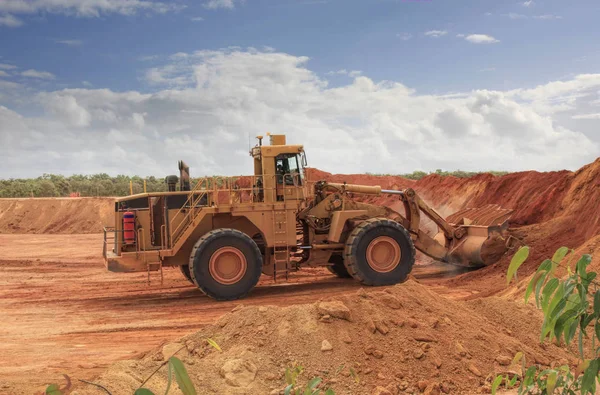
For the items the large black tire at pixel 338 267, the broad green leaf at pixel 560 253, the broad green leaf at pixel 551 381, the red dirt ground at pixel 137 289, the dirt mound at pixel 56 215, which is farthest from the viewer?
the dirt mound at pixel 56 215

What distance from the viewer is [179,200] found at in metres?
14.3

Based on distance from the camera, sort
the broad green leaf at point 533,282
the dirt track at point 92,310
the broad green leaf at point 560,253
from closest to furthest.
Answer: the broad green leaf at point 560,253 → the broad green leaf at point 533,282 → the dirt track at point 92,310

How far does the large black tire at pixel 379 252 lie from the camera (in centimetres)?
1454

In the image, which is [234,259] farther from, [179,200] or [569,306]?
[569,306]

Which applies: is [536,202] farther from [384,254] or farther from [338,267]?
[384,254]

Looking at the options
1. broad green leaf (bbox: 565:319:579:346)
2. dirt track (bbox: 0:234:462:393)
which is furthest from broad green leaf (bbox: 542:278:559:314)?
dirt track (bbox: 0:234:462:393)

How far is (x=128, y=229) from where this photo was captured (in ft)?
46.2

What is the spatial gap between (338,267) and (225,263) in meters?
4.03

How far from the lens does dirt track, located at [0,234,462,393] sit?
946 cm

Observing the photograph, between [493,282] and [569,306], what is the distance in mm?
12978

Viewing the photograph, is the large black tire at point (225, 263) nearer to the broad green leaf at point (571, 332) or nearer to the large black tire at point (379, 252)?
the large black tire at point (379, 252)

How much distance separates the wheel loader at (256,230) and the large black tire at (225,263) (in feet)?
0.07

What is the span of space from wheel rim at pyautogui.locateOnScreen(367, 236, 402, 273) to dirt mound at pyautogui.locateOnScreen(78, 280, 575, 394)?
16.9ft

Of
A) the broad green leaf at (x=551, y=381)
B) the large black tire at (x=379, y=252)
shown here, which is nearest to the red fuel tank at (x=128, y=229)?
the large black tire at (x=379, y=252)
